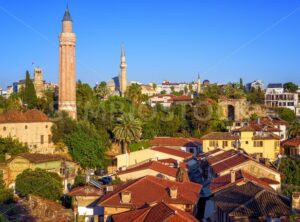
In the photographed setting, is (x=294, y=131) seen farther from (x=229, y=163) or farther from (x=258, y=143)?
(x=229, y=163)

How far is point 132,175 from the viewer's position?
33.9 m

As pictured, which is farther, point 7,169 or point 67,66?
point 67,66

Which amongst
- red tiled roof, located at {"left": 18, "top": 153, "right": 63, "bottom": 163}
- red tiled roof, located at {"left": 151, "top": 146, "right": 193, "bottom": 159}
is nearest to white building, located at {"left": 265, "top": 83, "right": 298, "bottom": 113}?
red tiled roof, located at {"left": 151, "top": 146, "right": 193, "bottom": 159}

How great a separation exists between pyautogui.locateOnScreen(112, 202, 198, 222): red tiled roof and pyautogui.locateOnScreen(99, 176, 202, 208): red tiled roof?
75.5 inches

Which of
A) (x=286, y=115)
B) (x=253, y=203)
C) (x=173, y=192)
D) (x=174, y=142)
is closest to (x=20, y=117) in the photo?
(x=174, y=142)

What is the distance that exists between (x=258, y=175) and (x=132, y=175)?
8.47 meters

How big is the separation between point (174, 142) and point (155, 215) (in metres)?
32.9

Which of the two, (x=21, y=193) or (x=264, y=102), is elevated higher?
(x=264, y=102)

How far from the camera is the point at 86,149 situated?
43344 millimetres

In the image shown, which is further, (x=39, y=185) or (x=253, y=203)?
(x=39, y=185)

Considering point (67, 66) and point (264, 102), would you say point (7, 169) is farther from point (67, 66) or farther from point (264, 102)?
point (264, 102)

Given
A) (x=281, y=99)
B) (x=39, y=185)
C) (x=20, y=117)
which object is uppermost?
(x=281, y=99)

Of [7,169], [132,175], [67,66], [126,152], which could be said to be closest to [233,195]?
[132,175]

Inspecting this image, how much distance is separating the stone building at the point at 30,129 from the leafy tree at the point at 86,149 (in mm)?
2375
